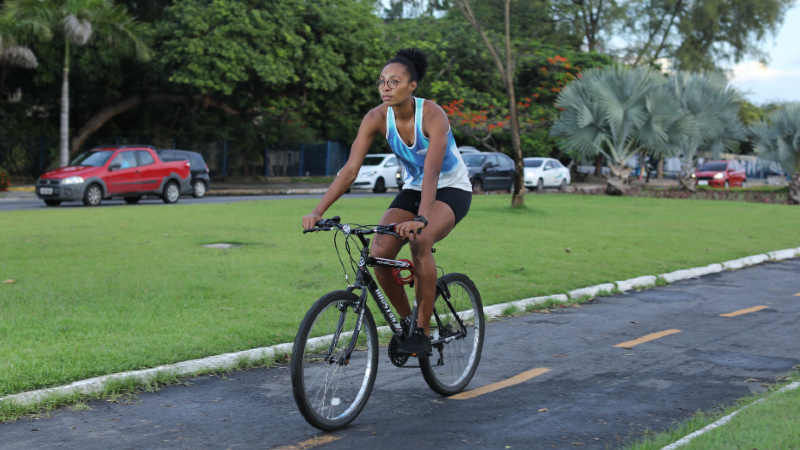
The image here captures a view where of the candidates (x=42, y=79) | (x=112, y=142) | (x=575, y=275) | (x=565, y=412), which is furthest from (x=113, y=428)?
(x=112, y=142)

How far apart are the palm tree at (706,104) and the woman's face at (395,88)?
2396cm

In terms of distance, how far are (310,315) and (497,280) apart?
5.37m

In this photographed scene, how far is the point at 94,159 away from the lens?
72.6 ft

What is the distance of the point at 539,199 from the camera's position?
81.5ft

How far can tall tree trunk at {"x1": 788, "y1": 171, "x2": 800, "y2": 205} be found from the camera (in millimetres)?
27438

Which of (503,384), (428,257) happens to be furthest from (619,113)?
(428,257)

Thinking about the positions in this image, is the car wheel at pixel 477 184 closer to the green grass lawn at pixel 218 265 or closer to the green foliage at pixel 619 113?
the green foliage at pixel 619 113

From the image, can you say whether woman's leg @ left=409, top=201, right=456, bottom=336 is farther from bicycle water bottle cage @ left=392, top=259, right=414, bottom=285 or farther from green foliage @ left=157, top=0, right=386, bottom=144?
green foliage @ left=157, top=0, right=386, bottom=144

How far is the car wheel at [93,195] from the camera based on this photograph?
69.9ft

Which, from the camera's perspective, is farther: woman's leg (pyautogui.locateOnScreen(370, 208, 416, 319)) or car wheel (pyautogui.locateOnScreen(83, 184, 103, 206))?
car wheel (pyautogui.locateOnScreen(83, 184, 103, 206))

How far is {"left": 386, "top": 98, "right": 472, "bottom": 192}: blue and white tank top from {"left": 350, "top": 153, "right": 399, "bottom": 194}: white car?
2601 cm

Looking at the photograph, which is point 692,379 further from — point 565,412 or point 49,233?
point 49,233

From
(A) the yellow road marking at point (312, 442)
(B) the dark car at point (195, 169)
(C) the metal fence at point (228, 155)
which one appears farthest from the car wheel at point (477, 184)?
(A) the yellow road marking at point (312, 442)

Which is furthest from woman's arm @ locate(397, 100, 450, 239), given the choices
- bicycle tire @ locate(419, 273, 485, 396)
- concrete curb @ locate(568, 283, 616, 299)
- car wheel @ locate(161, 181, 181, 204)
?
car wheel @ locate(161, 181, 181, 204)
